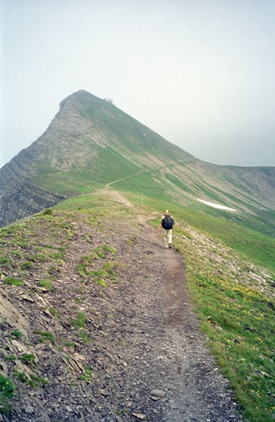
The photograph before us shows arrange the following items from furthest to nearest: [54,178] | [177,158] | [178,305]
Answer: [177,158], [54,178], [178,305]

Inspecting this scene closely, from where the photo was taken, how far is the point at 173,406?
10.6 meters

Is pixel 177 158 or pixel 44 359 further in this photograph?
pixel 177 158

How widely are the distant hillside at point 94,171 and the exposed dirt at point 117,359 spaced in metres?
59.8

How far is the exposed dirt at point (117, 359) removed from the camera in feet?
31.4

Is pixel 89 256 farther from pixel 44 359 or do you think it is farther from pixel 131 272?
pixel 44 359

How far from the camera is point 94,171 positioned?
121000 millimetres

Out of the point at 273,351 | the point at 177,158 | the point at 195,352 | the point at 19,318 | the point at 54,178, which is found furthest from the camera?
the point at 177,158

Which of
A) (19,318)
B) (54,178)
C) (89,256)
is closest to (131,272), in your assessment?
(89,256)

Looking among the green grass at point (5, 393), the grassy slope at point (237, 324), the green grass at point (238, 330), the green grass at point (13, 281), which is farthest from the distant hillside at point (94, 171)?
the green grass at point (5, 393)

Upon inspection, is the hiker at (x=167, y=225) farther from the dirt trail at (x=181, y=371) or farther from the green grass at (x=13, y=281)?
the green grass at (x=13, y=281)

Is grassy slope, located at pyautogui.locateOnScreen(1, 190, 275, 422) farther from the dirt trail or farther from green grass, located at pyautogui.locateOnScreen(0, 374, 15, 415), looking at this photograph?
green grass, located at pyautogui.locateOnScreen(0, 374, 15, 415)

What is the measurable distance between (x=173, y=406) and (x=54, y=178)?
91357 mm

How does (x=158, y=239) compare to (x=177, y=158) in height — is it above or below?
below

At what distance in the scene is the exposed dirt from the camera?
31.4 feet
